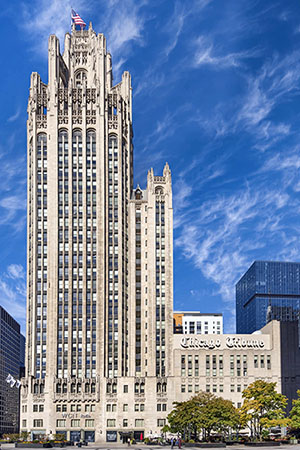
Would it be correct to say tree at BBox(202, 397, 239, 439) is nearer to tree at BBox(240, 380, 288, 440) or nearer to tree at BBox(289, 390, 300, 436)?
tree at BBox(240, 380, 288, 440)

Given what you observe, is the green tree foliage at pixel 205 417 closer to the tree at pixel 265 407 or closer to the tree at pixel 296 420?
the tree at pixel 265 407

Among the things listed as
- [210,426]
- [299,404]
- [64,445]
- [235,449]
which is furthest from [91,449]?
[299,404]

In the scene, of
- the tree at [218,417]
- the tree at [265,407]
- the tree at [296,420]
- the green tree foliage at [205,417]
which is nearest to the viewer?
the tree at [218,417]

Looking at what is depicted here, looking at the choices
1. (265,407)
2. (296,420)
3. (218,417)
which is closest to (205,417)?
(218,417)

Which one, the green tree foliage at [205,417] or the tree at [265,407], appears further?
the tree at [265,407]

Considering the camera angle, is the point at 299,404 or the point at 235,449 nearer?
the point at 235,449

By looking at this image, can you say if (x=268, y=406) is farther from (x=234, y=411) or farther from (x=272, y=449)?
(x=272, y=449)

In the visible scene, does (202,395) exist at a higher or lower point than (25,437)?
higher

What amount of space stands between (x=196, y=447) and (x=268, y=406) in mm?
27464

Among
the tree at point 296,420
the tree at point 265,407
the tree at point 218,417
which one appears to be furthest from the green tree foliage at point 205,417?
the tree at point 296,420

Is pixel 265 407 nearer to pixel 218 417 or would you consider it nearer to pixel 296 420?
pixel 296 420

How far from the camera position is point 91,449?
157000 millimetres

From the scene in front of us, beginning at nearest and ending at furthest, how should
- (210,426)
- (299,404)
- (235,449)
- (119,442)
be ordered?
(235,449) → (210,426) → (299,404) → (119,442)

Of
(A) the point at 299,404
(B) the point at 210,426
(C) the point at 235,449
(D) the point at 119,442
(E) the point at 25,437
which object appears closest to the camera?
(C) the point at 235,449
